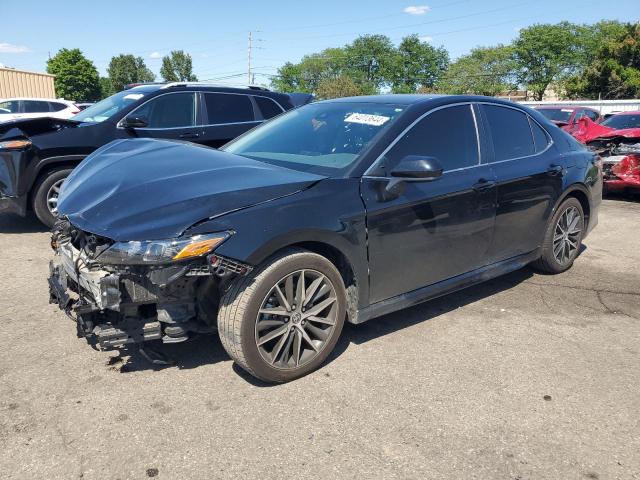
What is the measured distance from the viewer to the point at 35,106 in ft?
58.9

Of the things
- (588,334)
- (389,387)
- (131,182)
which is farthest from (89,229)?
(588,334)

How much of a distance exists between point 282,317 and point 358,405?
25.3 inches

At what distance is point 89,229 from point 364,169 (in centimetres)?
163

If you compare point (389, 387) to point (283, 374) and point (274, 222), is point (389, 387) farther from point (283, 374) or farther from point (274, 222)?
point (274, 222)

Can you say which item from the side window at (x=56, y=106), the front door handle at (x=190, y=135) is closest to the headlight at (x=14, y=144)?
the front door handle at (x=190, y=135)

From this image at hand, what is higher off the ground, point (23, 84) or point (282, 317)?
point (23, 84)

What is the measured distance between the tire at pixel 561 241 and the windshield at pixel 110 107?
5.08 m

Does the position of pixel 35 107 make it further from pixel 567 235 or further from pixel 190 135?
pixel 567 235

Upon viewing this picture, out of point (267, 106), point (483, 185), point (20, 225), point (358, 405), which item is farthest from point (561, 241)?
point (20, 225)

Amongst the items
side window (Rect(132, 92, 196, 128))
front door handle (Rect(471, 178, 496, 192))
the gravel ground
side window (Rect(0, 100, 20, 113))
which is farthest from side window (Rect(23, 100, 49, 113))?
front door handle (Rect(471, 178, 496, 192))

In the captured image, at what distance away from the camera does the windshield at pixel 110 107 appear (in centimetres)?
676

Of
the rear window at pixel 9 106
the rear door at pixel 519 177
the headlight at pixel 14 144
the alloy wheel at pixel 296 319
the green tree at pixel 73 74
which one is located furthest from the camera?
the green tree at pixel 73 74

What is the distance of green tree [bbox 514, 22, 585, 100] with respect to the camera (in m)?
80.1

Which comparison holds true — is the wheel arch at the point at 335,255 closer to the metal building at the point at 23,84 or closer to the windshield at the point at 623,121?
the windshield at the point at 623,121
